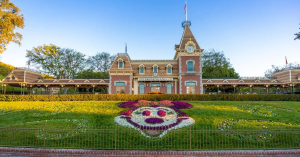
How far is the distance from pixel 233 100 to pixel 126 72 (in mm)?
16402

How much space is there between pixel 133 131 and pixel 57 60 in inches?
1527

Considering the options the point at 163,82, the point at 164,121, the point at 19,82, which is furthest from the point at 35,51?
the point at 164,121

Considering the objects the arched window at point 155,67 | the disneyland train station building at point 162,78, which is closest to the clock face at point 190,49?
the disneyland train station building at point 162,78

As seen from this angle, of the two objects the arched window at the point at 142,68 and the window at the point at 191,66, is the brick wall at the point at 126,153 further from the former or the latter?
the arched window at the point at 142,68

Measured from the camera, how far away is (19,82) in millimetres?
28234

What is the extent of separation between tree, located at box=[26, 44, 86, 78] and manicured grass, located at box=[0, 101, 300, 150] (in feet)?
83.0

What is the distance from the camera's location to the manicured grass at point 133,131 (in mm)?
9273

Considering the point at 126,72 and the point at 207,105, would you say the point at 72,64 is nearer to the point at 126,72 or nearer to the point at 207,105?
the point at 126,72

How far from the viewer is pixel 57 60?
41.6m

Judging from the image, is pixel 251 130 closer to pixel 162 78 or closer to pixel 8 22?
pixel 162 78

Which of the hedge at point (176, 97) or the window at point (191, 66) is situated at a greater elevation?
the window at point (191, 66)

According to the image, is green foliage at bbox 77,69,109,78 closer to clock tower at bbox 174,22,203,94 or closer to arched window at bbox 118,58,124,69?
arched window at bbox 118,58,124,69

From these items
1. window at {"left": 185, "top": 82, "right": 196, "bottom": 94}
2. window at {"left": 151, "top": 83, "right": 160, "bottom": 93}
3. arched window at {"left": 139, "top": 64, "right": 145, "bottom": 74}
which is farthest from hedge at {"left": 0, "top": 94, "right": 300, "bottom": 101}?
arched window at {"left": 139, "top": 64, "right": 145, "bottom": 74}

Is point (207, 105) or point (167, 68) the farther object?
point (167, 68)
